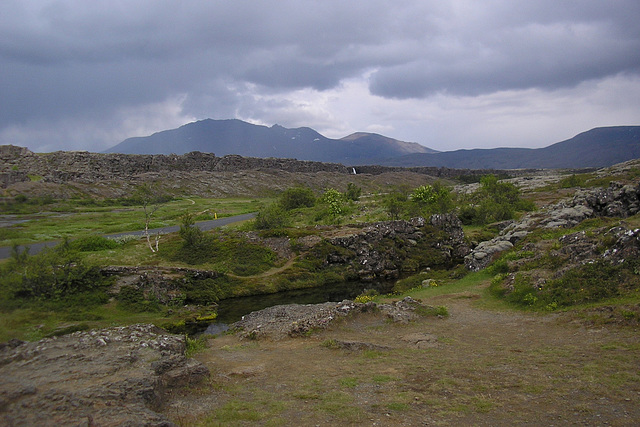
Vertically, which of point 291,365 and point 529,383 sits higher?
point 529,383

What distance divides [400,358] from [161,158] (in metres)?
149

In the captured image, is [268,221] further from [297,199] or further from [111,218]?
[111,218]

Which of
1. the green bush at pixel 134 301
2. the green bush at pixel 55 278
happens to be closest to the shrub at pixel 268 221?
the green bush at pixel 134 301

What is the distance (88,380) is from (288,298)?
24.6 m

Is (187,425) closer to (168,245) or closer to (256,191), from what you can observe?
(168,245)

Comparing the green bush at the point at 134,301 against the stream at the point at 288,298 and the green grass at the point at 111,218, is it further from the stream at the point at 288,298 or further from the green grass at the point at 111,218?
the green grass at the point at 111,218

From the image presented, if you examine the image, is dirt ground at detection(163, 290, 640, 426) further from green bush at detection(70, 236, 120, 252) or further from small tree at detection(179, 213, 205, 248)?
green bush at detection(70, 236, 120, 252)

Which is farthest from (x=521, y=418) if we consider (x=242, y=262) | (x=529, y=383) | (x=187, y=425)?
Answer: (x=242, y=262)

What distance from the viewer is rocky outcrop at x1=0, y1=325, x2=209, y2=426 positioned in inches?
326

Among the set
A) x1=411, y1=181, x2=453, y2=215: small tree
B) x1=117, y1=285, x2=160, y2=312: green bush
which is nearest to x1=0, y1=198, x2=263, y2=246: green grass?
x1=117, y1=285, x2=160, y2=312: green bush

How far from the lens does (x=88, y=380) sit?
1034cm

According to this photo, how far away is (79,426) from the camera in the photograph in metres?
7.75

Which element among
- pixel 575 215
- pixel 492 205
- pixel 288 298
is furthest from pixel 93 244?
pixel 492 205

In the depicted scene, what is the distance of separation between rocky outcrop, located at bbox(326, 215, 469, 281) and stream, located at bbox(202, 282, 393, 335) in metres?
3.54
